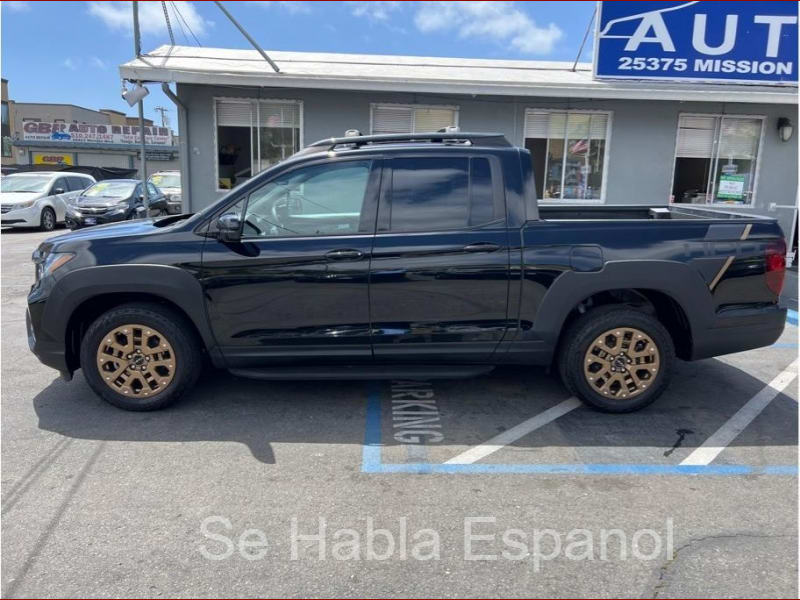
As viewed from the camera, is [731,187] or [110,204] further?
[110,204]

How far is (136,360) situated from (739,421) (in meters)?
4.38

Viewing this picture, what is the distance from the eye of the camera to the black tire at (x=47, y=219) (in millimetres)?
16519

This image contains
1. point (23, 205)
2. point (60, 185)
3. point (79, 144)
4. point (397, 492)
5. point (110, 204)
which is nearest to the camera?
point (397, 492)

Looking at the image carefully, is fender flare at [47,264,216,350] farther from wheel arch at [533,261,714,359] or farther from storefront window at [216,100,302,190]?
storefront window at [216,100,302,190]

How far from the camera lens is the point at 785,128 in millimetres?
10844

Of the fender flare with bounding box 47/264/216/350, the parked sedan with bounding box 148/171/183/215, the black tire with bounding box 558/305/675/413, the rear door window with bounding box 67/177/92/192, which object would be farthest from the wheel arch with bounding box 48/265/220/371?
the rear door window with bounding box 67/177/92/192

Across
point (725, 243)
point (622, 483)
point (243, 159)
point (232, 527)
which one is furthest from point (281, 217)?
point (243, 159)

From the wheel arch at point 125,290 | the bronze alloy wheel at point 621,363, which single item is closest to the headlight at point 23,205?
the wheel arch at point 125,290

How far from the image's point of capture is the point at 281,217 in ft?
13.9

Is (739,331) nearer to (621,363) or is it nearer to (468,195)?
(621,363)

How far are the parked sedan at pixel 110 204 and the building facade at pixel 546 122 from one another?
534cm

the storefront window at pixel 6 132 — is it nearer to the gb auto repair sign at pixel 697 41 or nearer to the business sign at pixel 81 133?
the business sign at pixel 81 133

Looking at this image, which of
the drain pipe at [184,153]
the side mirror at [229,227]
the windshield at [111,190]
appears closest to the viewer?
the side mirror at [229,227]

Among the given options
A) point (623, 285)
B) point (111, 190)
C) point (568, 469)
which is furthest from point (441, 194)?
point (111, 190)
